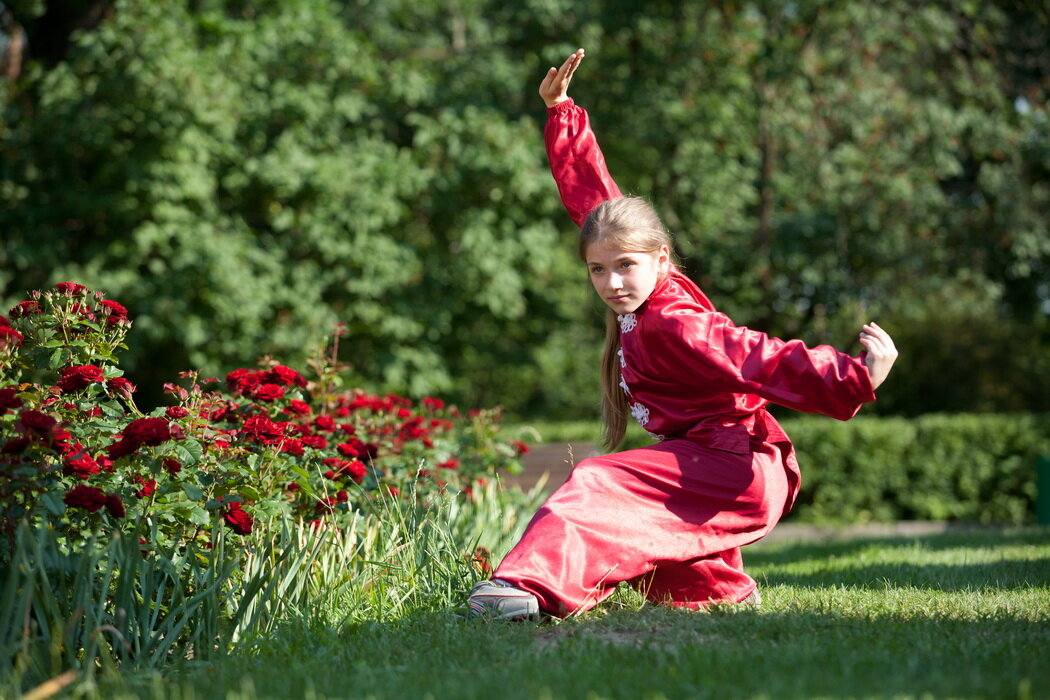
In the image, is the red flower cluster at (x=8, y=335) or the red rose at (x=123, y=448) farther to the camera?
the red flower cluster at (x=8, y=335)

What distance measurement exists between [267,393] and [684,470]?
5.15ft

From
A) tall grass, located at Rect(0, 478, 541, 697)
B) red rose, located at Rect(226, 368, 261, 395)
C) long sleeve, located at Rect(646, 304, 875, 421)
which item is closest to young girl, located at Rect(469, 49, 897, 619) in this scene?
long sleeve, located at Rect(646, 304, 875, 421)

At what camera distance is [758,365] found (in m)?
2.91

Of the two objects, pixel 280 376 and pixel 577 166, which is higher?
pixel 577 166

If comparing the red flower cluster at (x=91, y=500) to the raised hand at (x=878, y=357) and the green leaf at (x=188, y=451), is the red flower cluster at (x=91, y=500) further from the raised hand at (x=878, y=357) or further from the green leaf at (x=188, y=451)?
the raised hand at (x=878, y=357)

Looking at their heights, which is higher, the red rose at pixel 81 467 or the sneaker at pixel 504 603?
the red rose at pixel 81 467

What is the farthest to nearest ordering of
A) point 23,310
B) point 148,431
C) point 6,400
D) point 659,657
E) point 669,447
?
point 23,310 < point 669,447 < point 148,431 < point 6,400 < point 659,657

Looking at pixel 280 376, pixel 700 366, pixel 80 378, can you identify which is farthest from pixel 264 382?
pixel 700 366

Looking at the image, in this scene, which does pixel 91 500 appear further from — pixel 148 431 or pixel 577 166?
pixel 577 166

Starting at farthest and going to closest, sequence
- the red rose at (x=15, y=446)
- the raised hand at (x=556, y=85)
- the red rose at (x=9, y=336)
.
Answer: the raised hand at (x=556, y=85), the red rose at (x=9, y=336), the red rose at (x=15, y=446)

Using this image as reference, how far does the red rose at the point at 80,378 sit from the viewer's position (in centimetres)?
311

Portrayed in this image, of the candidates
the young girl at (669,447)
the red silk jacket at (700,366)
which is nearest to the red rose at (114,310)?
the young girl at (669,447)

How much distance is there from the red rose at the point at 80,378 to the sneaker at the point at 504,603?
4.55ft

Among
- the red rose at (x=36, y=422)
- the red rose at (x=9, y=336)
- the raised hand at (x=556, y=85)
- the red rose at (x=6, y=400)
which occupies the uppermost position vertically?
the raised hand at (x=556, y=85)
